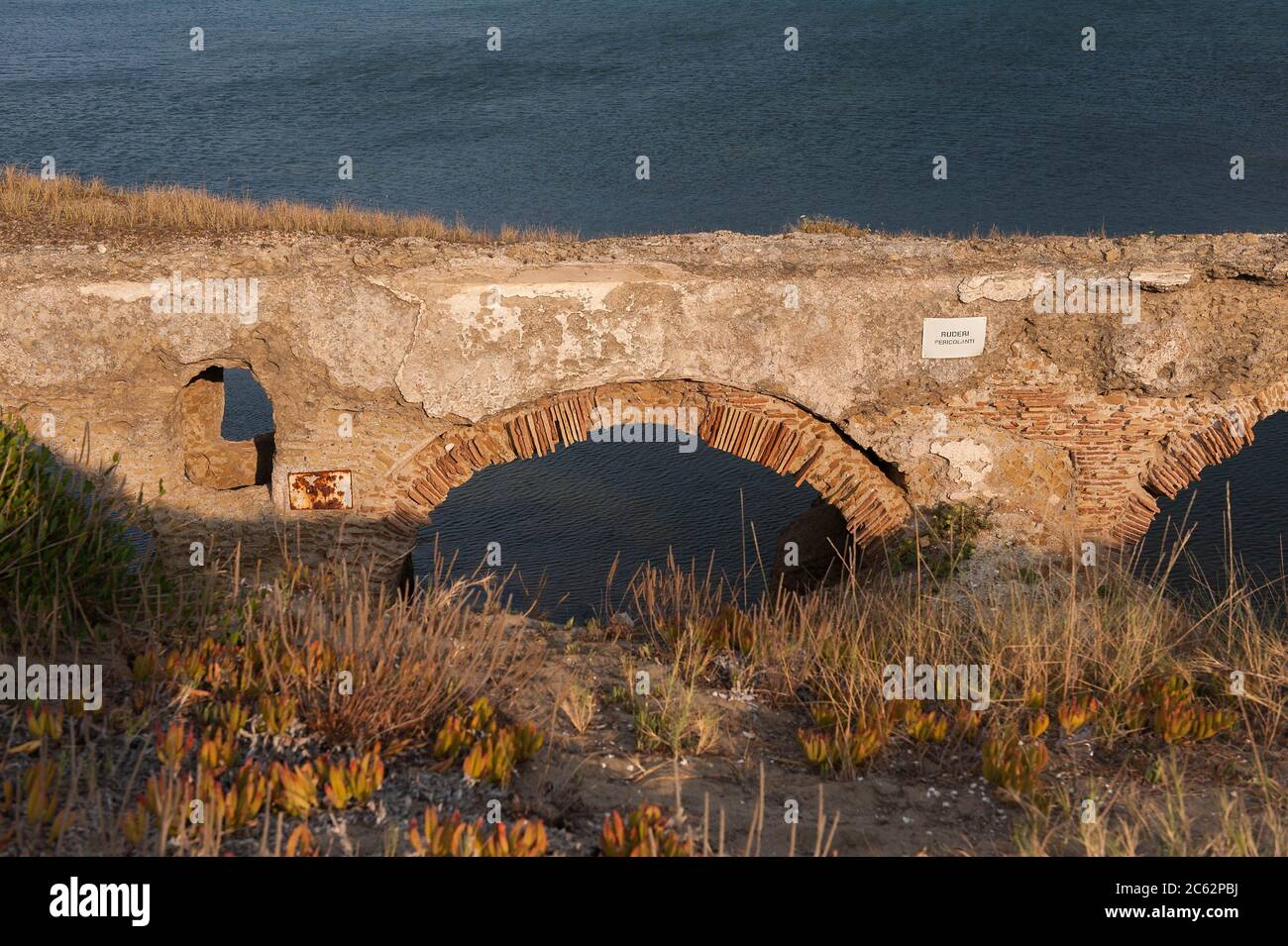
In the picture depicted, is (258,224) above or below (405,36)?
below

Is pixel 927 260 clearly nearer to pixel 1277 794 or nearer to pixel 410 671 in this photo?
pixel 1277 794

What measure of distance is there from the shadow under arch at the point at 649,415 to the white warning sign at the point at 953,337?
2.96 feet

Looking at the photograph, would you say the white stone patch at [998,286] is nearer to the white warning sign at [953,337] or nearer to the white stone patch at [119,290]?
the white warning sign at [953,337]

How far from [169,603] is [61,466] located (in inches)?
120

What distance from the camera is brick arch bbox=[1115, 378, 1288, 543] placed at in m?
9.03

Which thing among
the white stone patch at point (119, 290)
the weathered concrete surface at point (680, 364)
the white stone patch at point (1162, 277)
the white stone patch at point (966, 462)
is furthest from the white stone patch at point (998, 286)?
the white stone patch at point (119, 290)

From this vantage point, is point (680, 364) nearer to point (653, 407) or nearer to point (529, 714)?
point (653, 407)

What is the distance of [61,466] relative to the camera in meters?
8.45

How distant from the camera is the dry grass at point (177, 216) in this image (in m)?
9.52

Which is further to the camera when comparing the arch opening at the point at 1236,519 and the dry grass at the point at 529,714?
the arch opening at the point at 1236,519

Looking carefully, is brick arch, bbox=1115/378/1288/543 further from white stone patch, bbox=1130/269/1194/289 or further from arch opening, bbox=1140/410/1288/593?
arch opening, bbox=1140/410/1288/593

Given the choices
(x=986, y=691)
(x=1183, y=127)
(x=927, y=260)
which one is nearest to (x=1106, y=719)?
(x=986, y=691)

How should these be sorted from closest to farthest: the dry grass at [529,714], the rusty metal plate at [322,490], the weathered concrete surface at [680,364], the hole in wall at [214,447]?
the dry grass at [529,714] < the weathered concrete surface at [680,364] < the rusty metal plate at [322,490] < the hole in wall at [214,447]
